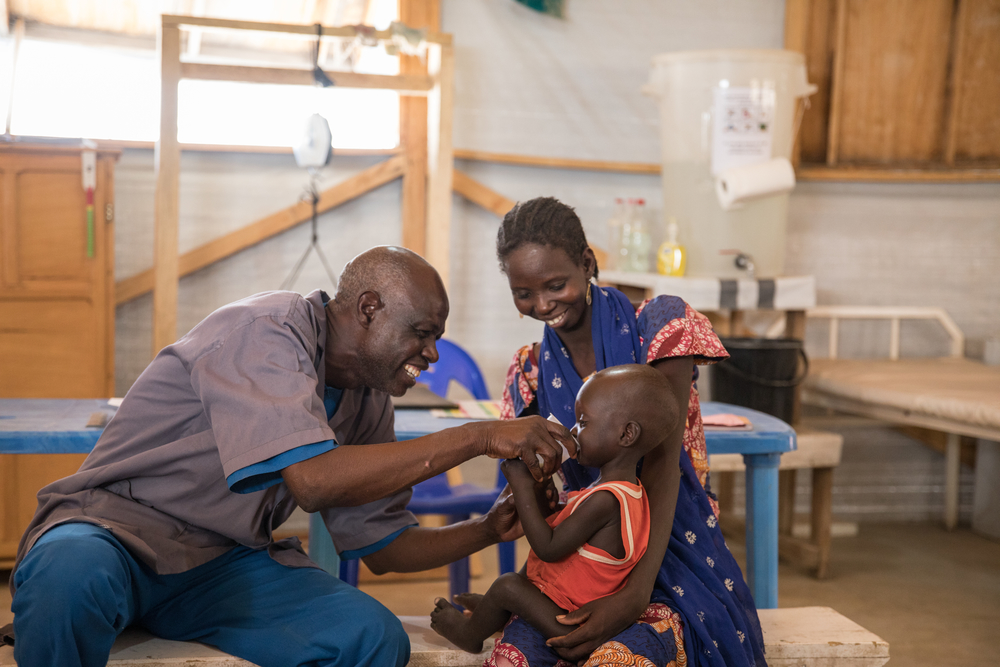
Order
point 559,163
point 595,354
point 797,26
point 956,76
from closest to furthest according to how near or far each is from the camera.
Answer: point 595,354
point 559,163
point 797,26
point 956,76

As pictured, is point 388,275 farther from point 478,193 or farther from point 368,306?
point 478,193

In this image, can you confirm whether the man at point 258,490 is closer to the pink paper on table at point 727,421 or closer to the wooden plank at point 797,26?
the pink paper on table at point 727,421

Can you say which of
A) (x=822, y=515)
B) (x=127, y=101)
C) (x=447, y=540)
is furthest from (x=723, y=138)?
(x=127, y=101)

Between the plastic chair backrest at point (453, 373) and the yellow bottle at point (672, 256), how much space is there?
1.01 metres

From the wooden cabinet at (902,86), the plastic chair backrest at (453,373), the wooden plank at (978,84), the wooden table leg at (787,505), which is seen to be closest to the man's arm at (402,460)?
the plastic chair backrest at (453,373)

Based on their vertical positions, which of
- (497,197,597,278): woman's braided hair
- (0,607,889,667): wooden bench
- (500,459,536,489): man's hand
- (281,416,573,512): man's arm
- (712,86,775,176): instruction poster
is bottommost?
(0,607,889,667): wooden bench

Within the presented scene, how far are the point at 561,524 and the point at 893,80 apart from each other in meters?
4.19

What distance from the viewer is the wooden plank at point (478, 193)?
14.9 ft

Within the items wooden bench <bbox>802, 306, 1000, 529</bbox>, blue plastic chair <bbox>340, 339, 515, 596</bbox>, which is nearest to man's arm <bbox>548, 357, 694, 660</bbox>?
blue plastic chair <bbox>340, 339, 515, 596</bbox>

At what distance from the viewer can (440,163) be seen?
13.5 feet

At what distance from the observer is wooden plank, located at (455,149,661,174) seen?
455 cm

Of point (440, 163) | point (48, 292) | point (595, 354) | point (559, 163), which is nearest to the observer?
point (595, 354)

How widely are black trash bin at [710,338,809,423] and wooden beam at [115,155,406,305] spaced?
1926mm

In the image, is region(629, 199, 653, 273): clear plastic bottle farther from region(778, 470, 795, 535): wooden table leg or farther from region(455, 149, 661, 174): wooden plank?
region(778, 470, 795, 535): wooden table leg
